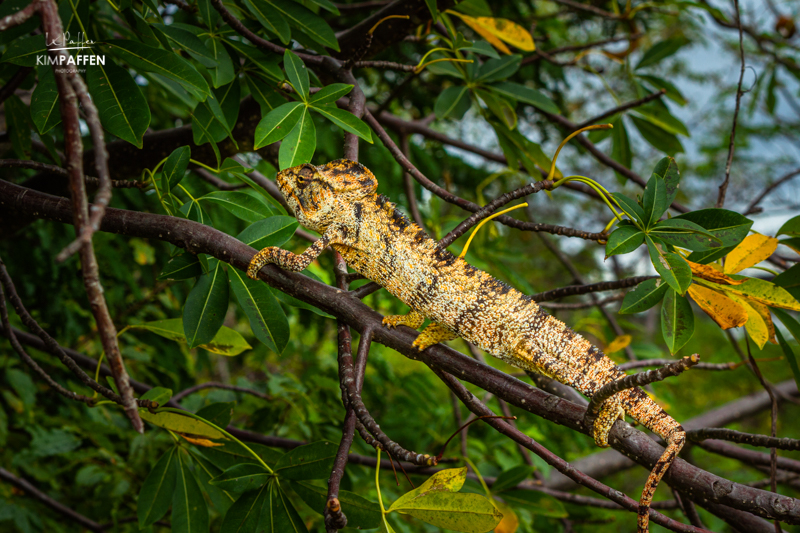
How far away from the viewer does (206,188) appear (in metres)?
3.17

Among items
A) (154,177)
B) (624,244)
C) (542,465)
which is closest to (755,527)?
(624,244)

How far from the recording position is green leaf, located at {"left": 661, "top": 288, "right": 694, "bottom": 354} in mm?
1594

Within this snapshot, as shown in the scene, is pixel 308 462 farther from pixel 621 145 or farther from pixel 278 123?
pixel 621 145

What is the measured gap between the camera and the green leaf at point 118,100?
167 centimetres

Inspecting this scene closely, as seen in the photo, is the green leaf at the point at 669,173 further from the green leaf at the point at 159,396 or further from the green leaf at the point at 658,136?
the green leaf at the point at 658,136

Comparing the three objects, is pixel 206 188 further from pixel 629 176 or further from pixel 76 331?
pixel 629 176

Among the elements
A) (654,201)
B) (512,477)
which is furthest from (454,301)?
(512,477)

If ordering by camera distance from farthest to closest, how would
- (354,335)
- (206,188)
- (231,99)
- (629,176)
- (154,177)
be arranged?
(354,335)
(206,188)
(629,176)
(231,99)
(154,177)

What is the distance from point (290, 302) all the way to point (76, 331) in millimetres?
2115

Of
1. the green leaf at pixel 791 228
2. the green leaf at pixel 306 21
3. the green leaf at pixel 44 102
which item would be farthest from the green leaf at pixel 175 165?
the green leaf at pixel 791 228

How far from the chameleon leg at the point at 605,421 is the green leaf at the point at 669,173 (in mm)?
662

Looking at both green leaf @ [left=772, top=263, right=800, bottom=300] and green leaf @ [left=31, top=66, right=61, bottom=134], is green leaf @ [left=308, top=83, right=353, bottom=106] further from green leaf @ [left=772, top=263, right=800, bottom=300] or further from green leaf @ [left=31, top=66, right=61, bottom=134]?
green leaf @ [left=772, top=263, right=800, bottom=300]

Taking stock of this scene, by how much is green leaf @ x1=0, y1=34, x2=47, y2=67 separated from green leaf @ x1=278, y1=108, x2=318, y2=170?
818 mm

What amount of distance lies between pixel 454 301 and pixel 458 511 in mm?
688
